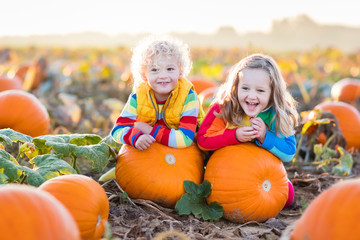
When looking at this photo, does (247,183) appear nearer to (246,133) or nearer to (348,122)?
(246,133)

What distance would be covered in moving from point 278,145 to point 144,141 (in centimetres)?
103

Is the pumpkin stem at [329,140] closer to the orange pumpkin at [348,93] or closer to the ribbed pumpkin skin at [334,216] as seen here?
the ribbed pumpkin skin at [334,216]

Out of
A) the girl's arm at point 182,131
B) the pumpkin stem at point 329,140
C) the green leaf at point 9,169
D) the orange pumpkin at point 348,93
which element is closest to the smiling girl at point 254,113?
the girl's arm at point 182,131

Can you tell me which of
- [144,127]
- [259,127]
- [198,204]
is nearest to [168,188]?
[198,204]

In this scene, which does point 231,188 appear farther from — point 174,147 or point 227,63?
point 227,63

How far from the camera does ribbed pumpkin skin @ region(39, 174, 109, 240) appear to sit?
8.42 feet

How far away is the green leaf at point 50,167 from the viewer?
2.93m

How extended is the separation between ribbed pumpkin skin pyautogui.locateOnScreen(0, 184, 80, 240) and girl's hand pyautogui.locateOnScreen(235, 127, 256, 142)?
1661 mm

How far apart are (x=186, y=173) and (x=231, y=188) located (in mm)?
381

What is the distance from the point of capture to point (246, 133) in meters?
3.30

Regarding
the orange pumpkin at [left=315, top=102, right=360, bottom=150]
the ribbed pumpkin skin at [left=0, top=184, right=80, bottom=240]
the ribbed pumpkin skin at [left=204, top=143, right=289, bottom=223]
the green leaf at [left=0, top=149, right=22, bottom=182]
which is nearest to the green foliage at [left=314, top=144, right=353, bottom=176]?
the orange pumpkin at [left=315, top=102, right=360, bottom=150]

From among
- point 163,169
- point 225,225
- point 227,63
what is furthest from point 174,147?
point 227,63

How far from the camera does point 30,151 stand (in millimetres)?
3297

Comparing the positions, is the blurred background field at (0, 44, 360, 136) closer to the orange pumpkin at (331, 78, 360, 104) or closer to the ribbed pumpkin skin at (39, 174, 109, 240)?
the orange pumpkin at (331, 78, 360, 104)
